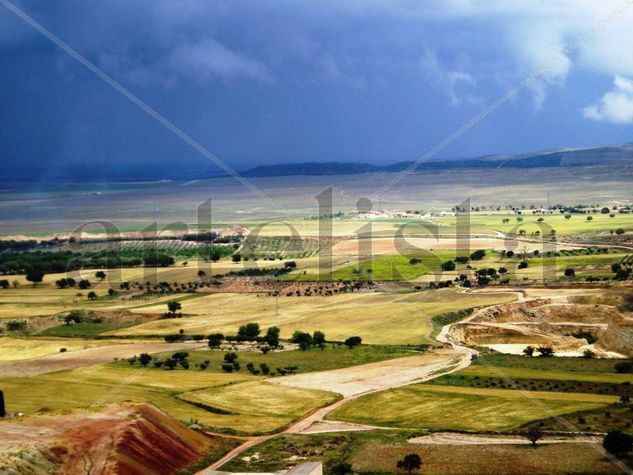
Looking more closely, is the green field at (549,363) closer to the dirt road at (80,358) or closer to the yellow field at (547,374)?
the yellow field at (547,374)

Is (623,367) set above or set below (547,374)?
above

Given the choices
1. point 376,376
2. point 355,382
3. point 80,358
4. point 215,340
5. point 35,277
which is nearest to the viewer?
point 355,382

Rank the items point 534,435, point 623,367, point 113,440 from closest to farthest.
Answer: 1. point 113,440
2. point 534,435
3. point 623,367

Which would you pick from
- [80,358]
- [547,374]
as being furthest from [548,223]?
[80,358]

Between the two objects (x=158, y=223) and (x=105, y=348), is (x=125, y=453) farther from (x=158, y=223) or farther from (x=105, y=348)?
(x=158, y=223)

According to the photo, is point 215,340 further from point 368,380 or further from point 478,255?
point 478,255

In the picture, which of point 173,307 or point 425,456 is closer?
point 425,456

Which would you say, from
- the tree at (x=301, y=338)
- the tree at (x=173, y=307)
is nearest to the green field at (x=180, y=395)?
the tree at (x=301, y=338)
